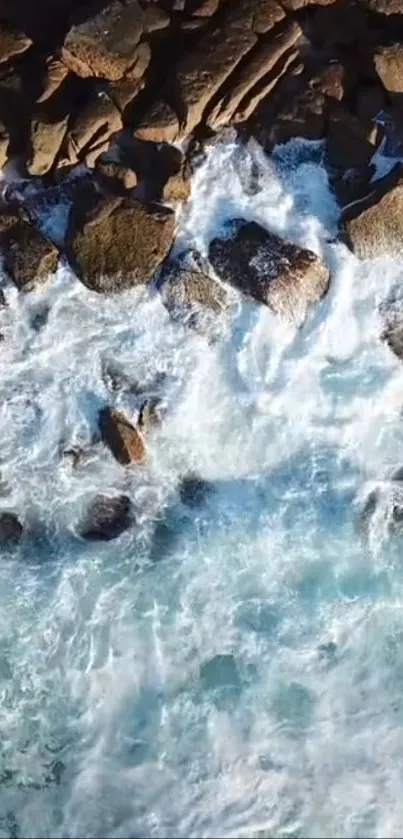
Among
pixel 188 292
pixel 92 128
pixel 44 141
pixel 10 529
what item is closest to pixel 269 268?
pixel 188 292

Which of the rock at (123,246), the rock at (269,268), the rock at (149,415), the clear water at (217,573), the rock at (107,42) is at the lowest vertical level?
the clear water at (217,573)

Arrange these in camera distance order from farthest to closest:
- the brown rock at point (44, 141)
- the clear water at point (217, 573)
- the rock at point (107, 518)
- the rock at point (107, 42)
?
1. the rock at point (107, 518)
2. the brown rock at point (44, 141)
3. the rock at point (107, 42)
4. the clear water at point (217, 573)

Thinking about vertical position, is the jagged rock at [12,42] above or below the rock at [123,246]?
above

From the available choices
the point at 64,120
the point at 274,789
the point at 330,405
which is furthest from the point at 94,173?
the point at 274,789

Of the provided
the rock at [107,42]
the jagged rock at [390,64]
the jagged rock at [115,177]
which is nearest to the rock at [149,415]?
the jagged rock at [115,177]

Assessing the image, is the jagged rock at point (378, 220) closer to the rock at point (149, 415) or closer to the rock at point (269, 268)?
the rock at point (269, 268)

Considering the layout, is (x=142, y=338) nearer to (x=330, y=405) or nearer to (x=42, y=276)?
(x=42, y=276)

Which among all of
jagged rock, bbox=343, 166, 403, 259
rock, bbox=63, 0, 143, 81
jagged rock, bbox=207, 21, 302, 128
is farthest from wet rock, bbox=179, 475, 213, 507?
rock, bbox=63, 0, 143, 81
